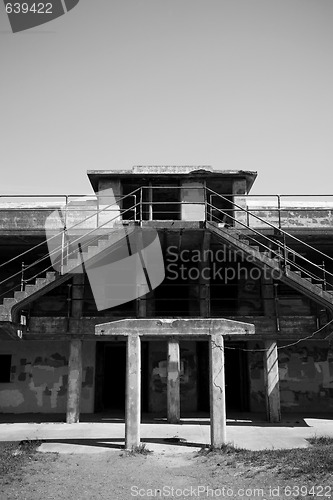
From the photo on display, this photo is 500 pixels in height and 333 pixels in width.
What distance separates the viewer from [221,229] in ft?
43.8

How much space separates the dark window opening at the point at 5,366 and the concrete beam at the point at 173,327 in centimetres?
752

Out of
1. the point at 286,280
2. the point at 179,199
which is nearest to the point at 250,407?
the point at 286,280

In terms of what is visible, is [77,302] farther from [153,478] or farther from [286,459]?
[286,459]

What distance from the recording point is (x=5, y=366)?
643 inches

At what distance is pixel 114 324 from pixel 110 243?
364 cm

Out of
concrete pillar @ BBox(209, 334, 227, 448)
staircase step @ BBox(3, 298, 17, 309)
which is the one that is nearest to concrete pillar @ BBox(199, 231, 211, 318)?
concrete pillar @ BBox(209, 334, 227, 448)

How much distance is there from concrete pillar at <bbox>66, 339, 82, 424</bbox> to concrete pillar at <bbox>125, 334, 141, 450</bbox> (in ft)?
14.5

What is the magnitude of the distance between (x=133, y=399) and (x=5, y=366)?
321 inches

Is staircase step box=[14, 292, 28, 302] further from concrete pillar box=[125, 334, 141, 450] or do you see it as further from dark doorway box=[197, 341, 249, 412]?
dark doorway box=[197, 341, 249, 412]

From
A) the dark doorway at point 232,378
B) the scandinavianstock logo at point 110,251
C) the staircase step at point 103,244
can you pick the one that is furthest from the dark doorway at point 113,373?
the staircase step at point 103,244

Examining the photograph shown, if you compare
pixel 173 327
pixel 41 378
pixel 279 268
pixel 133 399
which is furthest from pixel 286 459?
pixel 41 378

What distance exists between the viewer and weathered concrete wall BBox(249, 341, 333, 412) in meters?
16.0

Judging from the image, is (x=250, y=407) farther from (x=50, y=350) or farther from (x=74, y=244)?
(x=74, y=244)

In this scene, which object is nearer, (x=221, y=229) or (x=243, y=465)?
(x=243, y=465)
